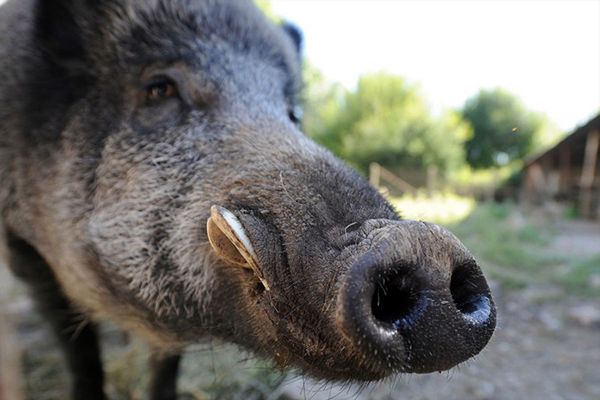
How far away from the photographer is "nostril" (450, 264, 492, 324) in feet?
4.52

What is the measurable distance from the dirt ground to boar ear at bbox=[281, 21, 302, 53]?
232cm

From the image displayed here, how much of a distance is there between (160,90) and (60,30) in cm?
73

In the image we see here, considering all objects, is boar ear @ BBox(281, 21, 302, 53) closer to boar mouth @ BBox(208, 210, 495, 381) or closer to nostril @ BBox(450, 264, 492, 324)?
boar mouth @ BBox(208, 210, 495, 381)

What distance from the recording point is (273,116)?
2.40 meters

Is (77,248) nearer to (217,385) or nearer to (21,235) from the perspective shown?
(21,235)

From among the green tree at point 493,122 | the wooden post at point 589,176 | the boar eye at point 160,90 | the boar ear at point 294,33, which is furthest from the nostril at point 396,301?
the wooden post at point 589,176

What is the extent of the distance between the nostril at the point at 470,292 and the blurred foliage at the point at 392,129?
11.4m

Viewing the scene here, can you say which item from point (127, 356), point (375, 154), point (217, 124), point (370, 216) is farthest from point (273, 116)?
point (375, 154)

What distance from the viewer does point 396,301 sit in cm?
133

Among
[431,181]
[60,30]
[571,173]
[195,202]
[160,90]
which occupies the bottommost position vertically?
[195,202]

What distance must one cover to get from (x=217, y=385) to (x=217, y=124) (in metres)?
2.19

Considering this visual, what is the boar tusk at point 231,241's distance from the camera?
5.28 feet

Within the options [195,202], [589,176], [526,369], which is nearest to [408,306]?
[195,202]

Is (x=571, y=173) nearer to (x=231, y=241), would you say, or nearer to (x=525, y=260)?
(x=525, y=260)
